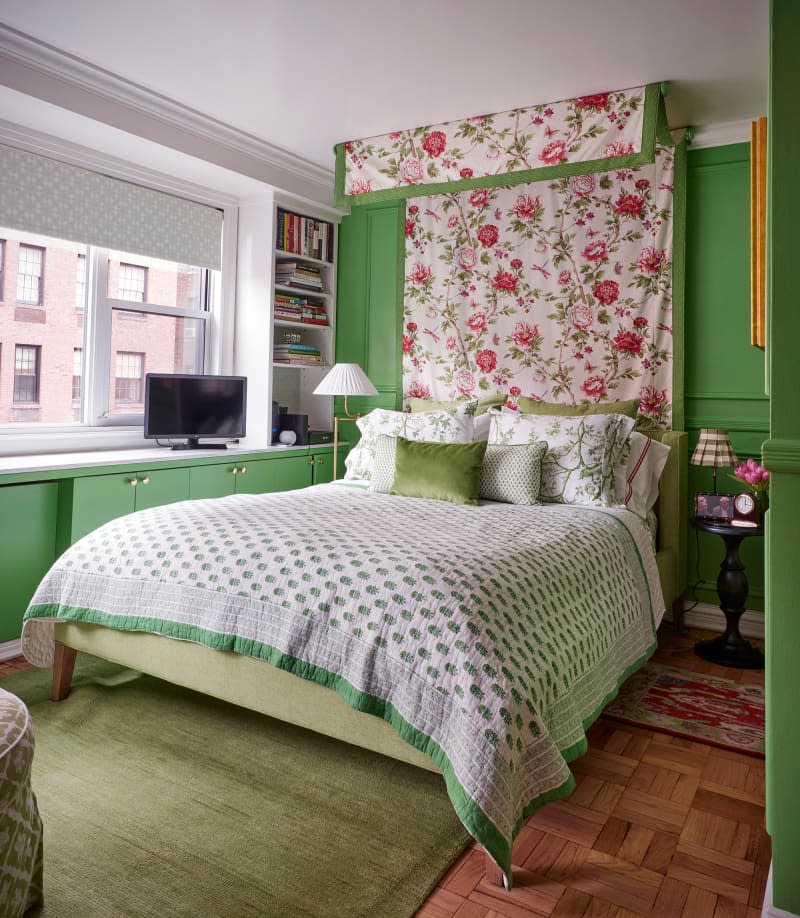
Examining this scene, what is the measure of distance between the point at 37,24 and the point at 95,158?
100 centimetres

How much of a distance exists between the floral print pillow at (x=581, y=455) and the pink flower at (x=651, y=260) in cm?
92

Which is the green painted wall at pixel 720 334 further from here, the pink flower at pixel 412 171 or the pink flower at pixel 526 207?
the pink flower at pixel 412 171

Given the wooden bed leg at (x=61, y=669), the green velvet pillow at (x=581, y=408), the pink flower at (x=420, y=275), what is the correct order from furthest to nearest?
1. the pink flower at (x=420, y=275)
2. the green velvet pillow at (x=581, y=408)
3. the wooden bed leg at (x=61, y=669)

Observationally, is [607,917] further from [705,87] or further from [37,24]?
[37,24]

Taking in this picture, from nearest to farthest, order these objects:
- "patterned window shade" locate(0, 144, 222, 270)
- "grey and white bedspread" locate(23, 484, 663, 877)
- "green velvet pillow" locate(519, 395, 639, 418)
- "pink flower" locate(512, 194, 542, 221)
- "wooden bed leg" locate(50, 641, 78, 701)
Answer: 1. "grey and white bedspread" locate(23, 484, 663, 877)
2. "wooden bed leg" locate(50, 641, 78, 701)
3. "patterned window shade" locate(0, 144, 222, 270)
4. "green velvet pillow" locate(519, 395, 639, 418)
5. "pink flower" locate(512, 194, 542, 221)

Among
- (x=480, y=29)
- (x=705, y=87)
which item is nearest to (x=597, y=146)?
(x=705, y=87)

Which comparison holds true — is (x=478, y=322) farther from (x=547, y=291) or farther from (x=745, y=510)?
(x=745, y=510)

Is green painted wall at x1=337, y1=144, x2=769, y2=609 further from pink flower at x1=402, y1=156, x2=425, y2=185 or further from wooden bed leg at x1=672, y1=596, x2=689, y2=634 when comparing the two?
pink flower at x1=402, y1=156, x2=425, y2=185

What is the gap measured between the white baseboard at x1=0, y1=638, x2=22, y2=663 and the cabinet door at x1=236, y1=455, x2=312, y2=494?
54.2 inches

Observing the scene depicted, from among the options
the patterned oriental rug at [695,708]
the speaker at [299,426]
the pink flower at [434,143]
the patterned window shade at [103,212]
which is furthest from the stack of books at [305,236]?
the patterned oriental rug at [695,708]

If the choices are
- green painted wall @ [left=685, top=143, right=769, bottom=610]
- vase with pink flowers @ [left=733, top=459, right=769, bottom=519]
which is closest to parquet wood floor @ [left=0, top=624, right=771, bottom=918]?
vase with pink flowers @ [left=733, top=459, right=769, bottom=519]

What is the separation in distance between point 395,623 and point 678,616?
7.53 ft

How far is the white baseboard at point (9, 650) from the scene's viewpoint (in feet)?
10.1

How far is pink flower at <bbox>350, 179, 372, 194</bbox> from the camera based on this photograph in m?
3.83
